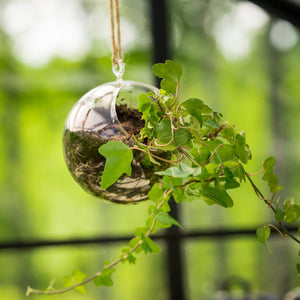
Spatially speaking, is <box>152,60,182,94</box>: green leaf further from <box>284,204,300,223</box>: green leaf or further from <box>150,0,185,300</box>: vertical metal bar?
<box>150,0,185,300</box>: vertical metal bar

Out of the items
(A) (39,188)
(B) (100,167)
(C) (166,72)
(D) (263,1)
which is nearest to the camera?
(C) (166,72)

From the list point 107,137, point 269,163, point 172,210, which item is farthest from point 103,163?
point 172,210

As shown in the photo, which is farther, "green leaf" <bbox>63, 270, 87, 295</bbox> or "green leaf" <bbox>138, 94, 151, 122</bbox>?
"green leaf" <bbox>63, 270, 87, 295</bbox>

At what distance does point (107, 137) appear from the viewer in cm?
71

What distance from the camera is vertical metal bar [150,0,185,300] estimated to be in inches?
105

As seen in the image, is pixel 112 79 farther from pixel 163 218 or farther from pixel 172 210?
pixel 163 218

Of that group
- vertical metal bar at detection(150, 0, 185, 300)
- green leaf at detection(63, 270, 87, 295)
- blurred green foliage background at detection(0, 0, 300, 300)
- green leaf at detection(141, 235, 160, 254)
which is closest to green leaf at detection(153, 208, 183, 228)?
green leaf at detection(141, 235, 160, 254)

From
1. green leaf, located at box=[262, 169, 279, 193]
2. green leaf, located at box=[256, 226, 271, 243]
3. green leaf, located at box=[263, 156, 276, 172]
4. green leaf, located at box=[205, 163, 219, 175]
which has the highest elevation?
green leaf, located at box=[263, 156, 276, 172]

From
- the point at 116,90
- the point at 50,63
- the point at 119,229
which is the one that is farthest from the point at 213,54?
the point at 116,90

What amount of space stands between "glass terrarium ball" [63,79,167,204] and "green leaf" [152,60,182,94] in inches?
4.6

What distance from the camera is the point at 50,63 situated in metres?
3.05

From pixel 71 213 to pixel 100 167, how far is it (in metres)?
2.41

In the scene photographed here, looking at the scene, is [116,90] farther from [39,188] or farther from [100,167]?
[39,188]

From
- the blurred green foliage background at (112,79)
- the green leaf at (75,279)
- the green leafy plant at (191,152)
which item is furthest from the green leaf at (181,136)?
the blurred green foliage background at (112,79)
